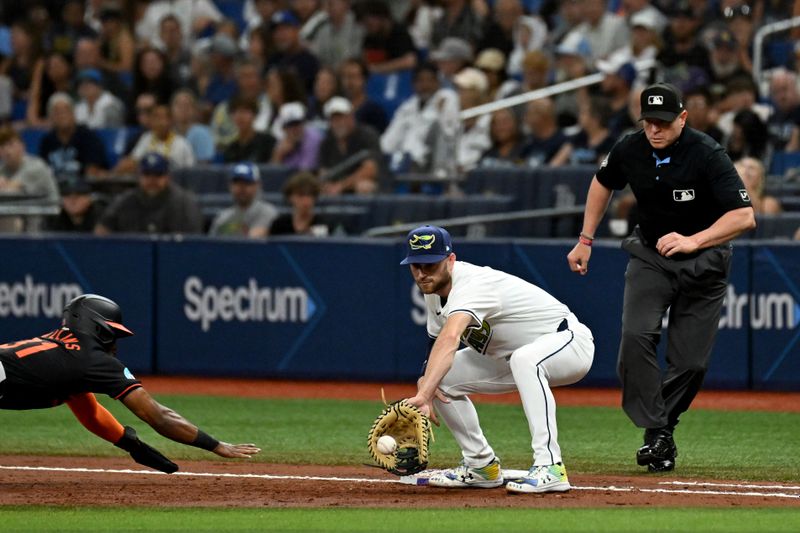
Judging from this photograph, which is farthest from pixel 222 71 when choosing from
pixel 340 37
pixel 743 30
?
pixel 743 30

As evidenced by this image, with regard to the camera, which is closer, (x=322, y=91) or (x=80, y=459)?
(x=80, y=459)

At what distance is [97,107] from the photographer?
18812 millimetres

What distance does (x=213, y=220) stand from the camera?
15.3m

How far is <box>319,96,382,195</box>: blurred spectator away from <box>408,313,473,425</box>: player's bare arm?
8540 millimetres

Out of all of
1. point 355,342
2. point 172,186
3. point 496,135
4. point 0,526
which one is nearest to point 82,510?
point 0,526

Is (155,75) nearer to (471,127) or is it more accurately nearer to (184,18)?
→ (184,18)

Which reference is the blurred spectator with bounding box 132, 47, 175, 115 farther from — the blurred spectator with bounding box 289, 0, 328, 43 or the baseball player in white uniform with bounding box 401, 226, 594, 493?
the baseball player in white uniform with bounding box 401, 226, 594, 493

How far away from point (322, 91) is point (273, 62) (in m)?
1.57

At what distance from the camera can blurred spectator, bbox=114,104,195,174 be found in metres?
16.8

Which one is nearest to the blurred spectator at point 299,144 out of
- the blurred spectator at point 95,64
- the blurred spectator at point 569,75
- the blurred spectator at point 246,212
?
the blurred spectator at point 246,212

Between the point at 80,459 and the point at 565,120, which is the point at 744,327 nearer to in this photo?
the point at 565,120

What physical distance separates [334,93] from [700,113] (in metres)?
5.09

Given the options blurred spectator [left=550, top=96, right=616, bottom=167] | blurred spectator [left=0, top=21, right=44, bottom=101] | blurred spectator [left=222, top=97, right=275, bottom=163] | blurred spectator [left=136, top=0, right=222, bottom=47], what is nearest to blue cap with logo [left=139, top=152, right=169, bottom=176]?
blurred spectator [left=222, top=97, right=275, bottom=163]

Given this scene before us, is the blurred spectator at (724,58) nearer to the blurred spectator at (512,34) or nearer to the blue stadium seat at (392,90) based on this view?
the blurred spectator at (512,34)
